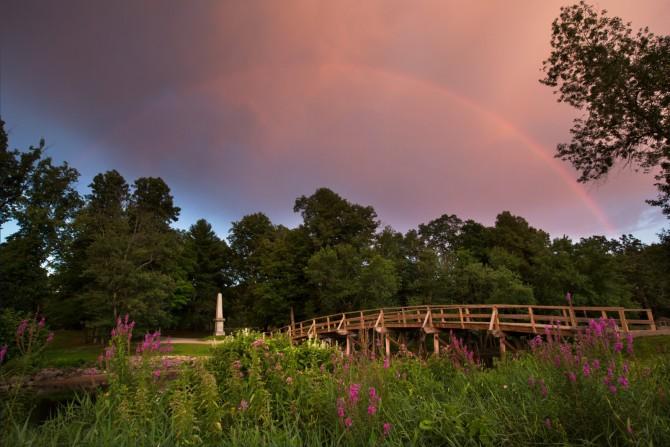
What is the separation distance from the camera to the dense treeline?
873 inches

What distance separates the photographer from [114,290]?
95.0 ft

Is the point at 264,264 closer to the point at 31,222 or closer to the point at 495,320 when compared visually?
the point at 31,222

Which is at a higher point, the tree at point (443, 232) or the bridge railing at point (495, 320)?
the tree at point (443, 232)

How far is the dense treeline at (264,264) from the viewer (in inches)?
873

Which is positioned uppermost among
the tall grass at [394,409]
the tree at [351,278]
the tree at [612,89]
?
the tree at [612,89]

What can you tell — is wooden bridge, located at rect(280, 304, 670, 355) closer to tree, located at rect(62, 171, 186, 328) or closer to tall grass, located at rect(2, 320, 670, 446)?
tall grass, located at rect(2, 320, 670, 446)

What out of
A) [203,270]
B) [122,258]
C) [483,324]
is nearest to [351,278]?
[483,324]

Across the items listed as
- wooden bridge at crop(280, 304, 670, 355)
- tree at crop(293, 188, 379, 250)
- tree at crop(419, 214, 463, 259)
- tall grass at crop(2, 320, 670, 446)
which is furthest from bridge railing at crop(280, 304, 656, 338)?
tree at crop(419, 214, 463, 259)

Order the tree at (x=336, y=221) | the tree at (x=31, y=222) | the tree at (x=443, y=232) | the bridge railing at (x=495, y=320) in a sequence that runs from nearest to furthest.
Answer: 1. the bridge railing at (x=495, y=320)
2. the tree at (x=31, y=222)
3. the tree at (x=336, y=221)
4. the tree at (x=443, y=232)

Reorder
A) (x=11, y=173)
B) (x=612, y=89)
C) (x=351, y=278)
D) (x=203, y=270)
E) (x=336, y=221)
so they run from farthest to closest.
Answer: (x=203, y=270), (x=336, y=221), (x=351, y=278), (x=11, y=173), (x=612, y=89)

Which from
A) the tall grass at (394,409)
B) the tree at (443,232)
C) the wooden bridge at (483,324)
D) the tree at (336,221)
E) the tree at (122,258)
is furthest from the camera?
the tree at (443,232)

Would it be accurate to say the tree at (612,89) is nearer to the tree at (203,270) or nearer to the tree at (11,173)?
the tree at (11,173)

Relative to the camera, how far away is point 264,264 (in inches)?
1677

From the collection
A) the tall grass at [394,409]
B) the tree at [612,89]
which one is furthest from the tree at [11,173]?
the tree at [612,89]
